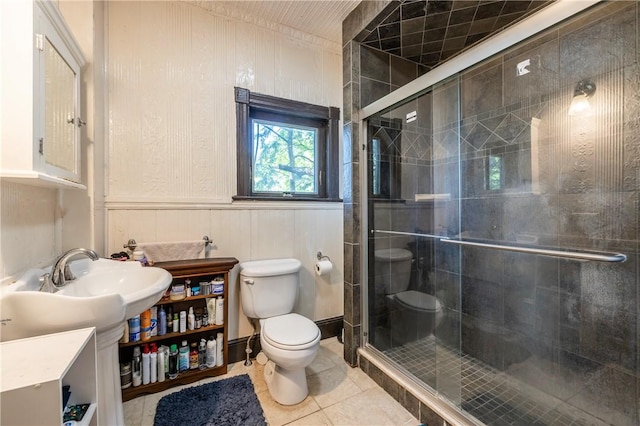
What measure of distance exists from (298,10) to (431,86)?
112cm

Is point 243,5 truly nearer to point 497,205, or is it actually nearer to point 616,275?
point 497,205

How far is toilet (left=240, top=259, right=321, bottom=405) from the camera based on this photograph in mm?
1433

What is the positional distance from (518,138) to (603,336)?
118 cm

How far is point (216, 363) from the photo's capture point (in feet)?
5.64

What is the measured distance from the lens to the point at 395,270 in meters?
2.06

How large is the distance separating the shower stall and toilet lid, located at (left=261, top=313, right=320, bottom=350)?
511 mm

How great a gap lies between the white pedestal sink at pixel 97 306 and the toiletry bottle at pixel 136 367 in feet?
1.30

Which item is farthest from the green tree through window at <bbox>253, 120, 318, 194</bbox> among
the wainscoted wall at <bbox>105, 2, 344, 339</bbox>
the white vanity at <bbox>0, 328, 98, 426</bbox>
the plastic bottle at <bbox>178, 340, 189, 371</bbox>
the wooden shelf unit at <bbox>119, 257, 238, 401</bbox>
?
the white vanity at <bbox>0, 328, 98, 426</bbox>

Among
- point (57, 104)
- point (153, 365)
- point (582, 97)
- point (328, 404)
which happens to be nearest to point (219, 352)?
point (153, 365)

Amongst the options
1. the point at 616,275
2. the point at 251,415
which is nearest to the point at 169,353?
the point at 251,415

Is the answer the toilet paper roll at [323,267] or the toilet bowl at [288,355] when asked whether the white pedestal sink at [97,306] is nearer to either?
the toilet bowl at [288,355]

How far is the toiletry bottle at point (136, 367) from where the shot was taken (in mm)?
1520

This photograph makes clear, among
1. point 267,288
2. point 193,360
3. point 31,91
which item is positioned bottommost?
point 193,360

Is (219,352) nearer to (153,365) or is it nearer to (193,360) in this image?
(193,360)
